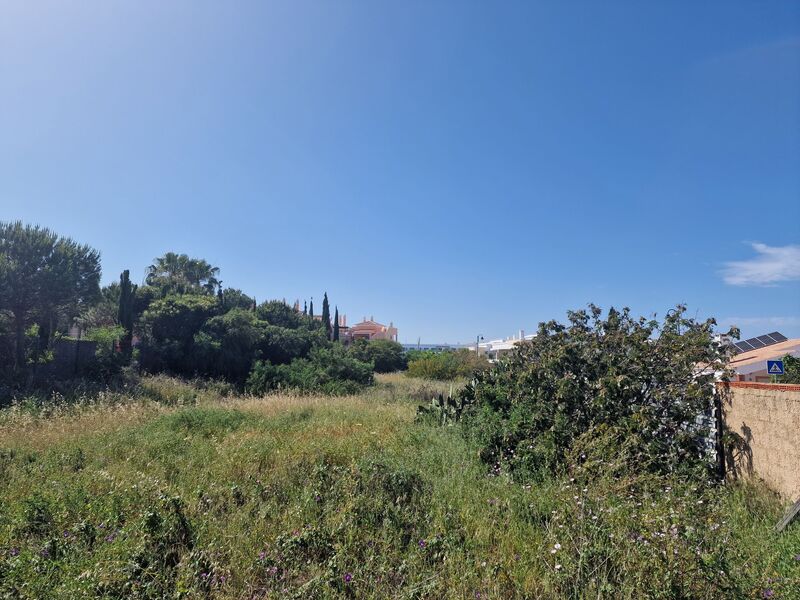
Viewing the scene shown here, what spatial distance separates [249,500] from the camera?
4.28 m

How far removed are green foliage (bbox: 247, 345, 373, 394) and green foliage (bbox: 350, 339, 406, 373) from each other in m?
10.2

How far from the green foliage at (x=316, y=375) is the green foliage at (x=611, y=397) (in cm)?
991

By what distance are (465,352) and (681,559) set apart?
27.5 meters

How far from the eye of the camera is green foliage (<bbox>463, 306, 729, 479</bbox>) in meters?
5.27

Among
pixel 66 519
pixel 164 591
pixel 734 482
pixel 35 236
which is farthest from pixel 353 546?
pixel 35 236

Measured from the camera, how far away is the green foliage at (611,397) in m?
5.27

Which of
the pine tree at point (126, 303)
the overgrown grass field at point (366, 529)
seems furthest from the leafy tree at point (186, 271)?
the overgrown grass field at point (366, 529)

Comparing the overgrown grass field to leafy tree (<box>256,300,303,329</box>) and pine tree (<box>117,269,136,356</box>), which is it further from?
leafy tree (<box>256,300,303,329</box>)

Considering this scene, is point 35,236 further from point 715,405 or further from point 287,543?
point 715,405

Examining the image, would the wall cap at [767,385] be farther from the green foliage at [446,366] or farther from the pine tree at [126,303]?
the pine tree at [126,303]

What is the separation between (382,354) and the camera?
106 feet

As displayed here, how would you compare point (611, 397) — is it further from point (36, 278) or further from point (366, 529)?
point (36, 278)

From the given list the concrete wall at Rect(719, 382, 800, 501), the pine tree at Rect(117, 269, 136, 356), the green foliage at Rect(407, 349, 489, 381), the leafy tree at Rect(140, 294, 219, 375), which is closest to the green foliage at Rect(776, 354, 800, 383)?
the concrete wall at Rect(719, 382, 800, 501)

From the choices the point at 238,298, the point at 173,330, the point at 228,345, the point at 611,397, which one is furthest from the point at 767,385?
the point at 238,298
